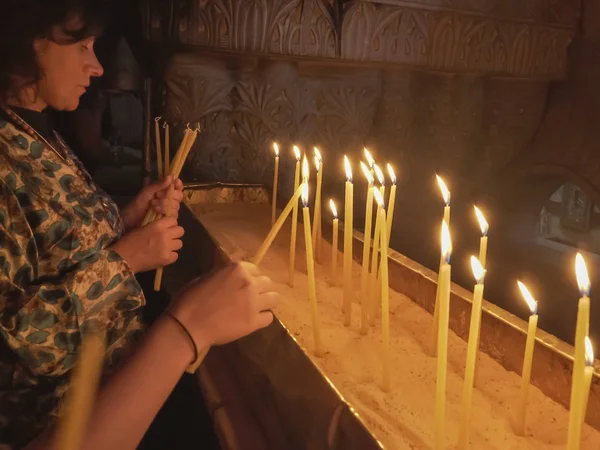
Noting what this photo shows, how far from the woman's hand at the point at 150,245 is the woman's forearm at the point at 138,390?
385 mm

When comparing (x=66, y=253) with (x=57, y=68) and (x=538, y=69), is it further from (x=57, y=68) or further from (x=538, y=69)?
(x=538, y=69)

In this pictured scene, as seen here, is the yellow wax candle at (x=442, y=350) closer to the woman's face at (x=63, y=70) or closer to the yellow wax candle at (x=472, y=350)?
the yellow wax candle at (x=472, y=350)

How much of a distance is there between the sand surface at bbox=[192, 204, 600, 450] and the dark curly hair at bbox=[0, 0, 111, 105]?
67 centimetres

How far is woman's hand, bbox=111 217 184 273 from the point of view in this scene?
1.14 meters

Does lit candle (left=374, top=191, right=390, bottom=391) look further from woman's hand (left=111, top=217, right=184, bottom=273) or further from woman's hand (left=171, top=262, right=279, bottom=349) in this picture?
woman's hand (left=111, top=217, right=184, bottom=273)

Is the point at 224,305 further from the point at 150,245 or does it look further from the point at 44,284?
the point at 150,245

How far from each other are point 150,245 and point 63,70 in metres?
0.39

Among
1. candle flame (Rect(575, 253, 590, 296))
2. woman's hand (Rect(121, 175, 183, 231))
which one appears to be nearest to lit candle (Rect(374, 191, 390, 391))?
candle flame (Rect(575, 253, 590, 296))

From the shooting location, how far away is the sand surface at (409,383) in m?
0.84

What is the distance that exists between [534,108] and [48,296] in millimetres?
2849

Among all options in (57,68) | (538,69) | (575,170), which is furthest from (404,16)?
(57,68)

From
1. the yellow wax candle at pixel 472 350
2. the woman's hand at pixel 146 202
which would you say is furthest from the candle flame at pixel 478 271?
the woman's hand at pixel 146 202

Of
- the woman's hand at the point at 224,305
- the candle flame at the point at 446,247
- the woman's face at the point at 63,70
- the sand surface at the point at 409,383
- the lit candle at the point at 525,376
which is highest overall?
the woman's face at the point at 63,70

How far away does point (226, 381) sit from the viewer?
1193 millimetres
